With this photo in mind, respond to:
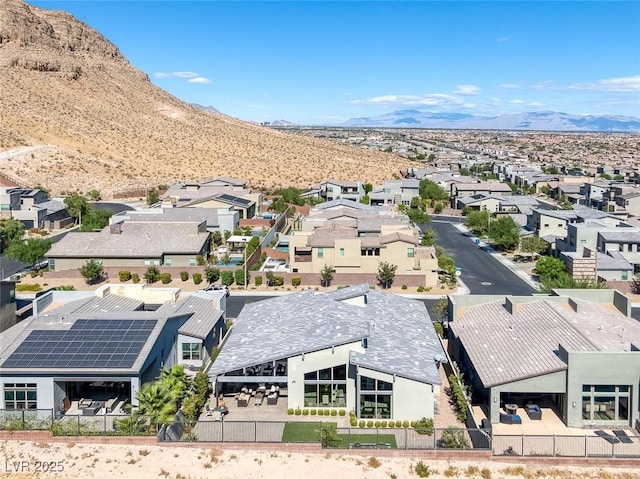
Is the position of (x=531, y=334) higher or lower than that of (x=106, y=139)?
lower

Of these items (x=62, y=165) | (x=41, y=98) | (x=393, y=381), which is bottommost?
(x=393, y=381)

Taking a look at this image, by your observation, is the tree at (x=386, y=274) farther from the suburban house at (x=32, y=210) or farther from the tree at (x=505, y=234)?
the suburban house at (x=32, y=210)

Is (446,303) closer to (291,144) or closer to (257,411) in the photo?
(257,411)

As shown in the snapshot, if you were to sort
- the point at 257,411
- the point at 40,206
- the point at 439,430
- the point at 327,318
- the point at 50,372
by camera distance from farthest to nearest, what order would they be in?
the point at 40,206
the point at 327,318
the point at 257,411
the point at 50,372
the point at 439,430

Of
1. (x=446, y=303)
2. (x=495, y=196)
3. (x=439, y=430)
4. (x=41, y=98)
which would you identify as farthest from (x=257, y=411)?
(x=41, y=98)

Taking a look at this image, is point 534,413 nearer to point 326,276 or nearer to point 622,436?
point 622,436

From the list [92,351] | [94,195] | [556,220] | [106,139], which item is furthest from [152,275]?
[106,139]

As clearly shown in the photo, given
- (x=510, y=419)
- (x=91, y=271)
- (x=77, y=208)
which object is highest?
(x=77, y=208)
